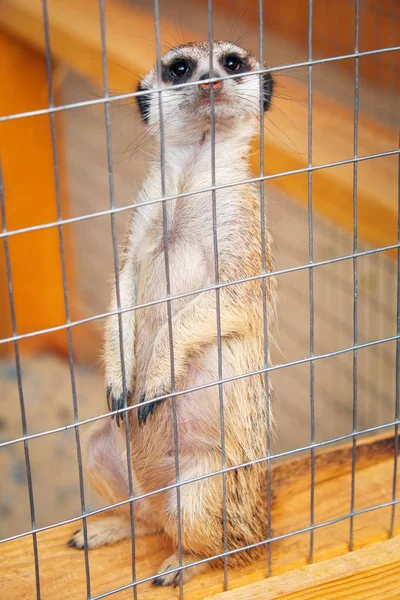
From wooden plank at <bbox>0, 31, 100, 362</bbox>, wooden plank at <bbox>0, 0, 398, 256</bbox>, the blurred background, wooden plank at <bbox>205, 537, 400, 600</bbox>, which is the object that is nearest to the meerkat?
wooden plank at <bbox>205, 537, 400, 600</bbox>

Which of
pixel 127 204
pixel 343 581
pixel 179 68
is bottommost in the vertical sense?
pixel 343 581

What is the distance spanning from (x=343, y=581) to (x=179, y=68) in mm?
1183

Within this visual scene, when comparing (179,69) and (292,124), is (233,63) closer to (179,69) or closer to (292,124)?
(179,69)

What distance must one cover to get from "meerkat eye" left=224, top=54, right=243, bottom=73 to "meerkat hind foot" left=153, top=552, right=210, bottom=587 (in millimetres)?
1109

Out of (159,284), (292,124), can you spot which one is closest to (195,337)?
(159,284)

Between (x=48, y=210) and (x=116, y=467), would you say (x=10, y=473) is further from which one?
(x=116, y=467)

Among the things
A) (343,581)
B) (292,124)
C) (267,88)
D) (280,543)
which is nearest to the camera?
(343,581)

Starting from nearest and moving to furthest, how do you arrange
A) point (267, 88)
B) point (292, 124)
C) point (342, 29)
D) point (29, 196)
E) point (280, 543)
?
point (280, 543)
point (267, 88)
point (292, 124)
point (342, 29)
point (29, 196)

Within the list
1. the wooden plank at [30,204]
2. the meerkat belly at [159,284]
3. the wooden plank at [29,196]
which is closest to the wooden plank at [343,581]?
the meerkat belly at [159,284]

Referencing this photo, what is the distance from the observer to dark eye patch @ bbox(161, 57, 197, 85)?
6.31 ft

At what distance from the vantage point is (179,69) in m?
1.94

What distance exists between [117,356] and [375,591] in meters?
0.75

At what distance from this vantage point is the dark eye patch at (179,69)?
1.92 m

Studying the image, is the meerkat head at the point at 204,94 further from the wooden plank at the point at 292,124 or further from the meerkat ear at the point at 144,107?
the wooden plank at the point at 292,124
